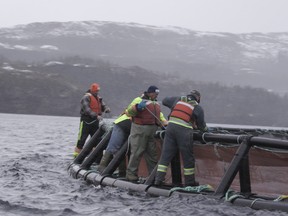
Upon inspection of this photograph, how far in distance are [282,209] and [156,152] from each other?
4.68 meters

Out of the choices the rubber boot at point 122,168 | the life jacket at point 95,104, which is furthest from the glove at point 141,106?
the life jacket at point 95,104

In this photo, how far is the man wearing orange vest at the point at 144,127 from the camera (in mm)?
13680

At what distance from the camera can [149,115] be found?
13.8m

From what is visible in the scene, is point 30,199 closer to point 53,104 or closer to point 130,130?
point 130,130

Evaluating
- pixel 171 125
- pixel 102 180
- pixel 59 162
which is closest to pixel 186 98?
pixel 171 125

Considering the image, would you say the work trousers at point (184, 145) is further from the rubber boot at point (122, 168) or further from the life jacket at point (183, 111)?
the rubber boot at point (122, 168)

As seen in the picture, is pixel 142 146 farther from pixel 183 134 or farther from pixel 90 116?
pixel 90 116

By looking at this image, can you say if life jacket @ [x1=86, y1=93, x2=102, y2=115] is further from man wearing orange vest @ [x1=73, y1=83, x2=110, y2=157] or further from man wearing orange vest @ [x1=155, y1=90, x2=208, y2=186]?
man wearing orange vest @ [x1=155, y1=90, x2=208, y2=186]

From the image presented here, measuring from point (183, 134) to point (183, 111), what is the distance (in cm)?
47

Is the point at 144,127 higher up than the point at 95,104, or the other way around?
the point at 144,127

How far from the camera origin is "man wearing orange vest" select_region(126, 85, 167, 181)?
1368 cm

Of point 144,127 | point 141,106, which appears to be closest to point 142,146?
point 144,127

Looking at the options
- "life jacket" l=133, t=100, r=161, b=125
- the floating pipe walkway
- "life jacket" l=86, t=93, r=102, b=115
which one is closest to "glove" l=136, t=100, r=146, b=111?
"life jacket" l=133, t=100, r=161, b=125

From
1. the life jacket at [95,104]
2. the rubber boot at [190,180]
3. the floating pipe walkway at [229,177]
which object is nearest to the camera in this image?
the floating pipe walkway at [229,177]
